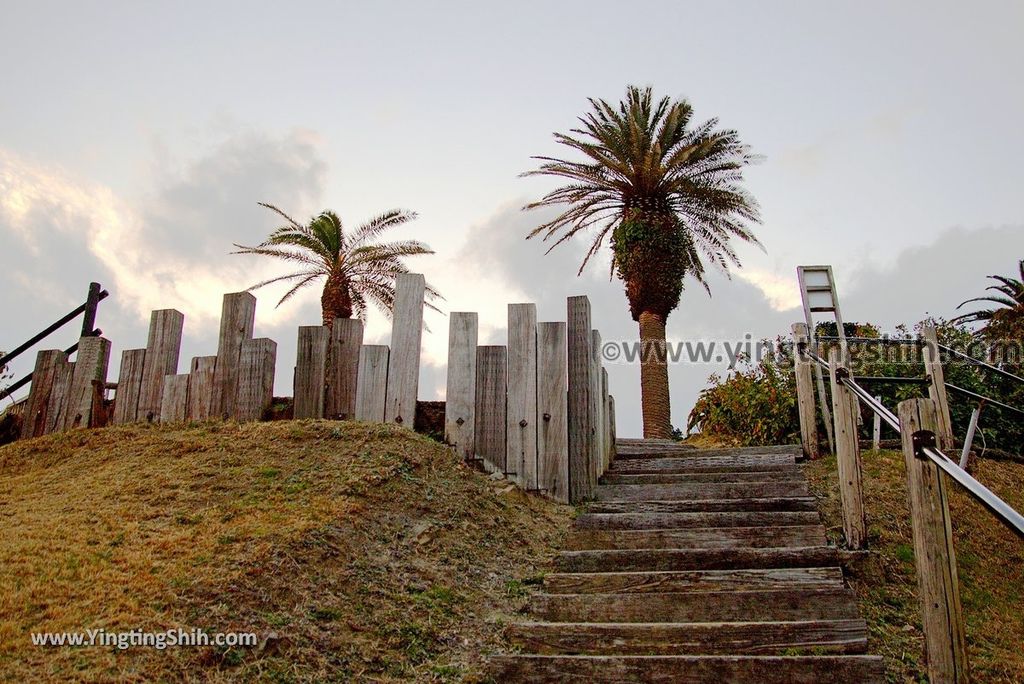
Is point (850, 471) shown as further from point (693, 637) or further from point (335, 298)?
point (335, 298)

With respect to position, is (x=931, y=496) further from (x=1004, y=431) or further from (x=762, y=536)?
(x=1004, y=431)

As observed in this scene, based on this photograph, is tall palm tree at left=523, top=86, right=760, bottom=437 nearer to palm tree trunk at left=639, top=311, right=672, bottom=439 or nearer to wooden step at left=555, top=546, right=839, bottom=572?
palm tree trunk at left=639, top=311, right=672, bottom=439

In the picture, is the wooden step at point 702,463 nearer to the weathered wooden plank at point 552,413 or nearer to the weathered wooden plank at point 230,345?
the weathered wooden plank at point 552,413

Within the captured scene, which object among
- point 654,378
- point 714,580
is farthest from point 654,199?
point 714,580

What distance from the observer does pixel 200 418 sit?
22.0 feet

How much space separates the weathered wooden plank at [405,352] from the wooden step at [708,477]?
1853 millimetres

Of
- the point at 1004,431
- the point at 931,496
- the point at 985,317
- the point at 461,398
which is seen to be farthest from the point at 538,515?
the point at 985,317

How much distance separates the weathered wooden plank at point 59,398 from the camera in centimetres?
716

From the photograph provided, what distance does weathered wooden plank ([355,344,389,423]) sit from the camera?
6.54 metres

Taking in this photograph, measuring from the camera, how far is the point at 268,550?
13.5 ft

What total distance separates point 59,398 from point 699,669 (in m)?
6.34

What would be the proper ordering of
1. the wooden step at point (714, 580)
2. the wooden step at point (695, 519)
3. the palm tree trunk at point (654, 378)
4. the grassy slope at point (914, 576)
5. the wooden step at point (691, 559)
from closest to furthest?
the grassy slope at point (914, 576) → the wooden step at point (714, 580) → the wooden step at point (691, 559) → the wooden step at point (695, 519) → the palm tree trunk at point (654, 378)

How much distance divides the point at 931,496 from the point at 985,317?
55.3 ft

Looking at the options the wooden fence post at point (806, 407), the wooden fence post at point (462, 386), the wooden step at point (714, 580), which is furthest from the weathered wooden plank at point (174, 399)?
the wooden fence post at point (806, 407)
